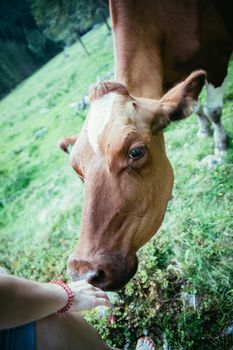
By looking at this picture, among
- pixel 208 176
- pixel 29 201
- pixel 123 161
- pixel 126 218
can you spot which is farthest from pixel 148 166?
pixel 29 201

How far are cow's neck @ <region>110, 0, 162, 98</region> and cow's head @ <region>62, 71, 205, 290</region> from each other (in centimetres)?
53

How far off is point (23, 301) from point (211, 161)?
325 centimetres

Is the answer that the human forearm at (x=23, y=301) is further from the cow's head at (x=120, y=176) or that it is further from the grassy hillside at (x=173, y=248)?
the grassy hillside at (x=173, y=248)

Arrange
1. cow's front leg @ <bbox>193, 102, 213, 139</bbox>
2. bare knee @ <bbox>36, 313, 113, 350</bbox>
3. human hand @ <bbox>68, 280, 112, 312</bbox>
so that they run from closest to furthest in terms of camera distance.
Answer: bare knee @ <bbox>36, 313, 113, 350</bbox> → human hand @ <bbox>68, 280, 112, 312</bbox> → cow's front leg @ <bbox>193, 102, 213, 139</bbox>

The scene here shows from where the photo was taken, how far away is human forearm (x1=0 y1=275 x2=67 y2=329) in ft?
5.89

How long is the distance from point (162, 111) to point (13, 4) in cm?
6235

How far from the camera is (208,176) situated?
4.35m

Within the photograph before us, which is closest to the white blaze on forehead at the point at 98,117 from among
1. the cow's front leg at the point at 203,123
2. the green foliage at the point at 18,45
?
the cow's front leg at the point at 203,123

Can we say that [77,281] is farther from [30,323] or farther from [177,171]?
[177,171]

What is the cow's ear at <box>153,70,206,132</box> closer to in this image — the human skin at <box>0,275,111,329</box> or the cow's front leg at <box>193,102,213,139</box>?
the human skin at <box>0,275,111,329</box>

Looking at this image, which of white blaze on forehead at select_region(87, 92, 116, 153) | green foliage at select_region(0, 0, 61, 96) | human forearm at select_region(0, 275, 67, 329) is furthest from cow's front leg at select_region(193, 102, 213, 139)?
green foliage at select_region(0, 0, 61, 96)

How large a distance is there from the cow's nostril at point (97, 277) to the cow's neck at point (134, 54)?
1740 millimetres

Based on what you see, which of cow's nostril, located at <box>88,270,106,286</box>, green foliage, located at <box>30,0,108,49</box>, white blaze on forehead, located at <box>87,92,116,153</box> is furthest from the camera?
green foliage, located at <box>30,0,108,49</box>

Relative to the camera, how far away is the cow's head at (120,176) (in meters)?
2.32
